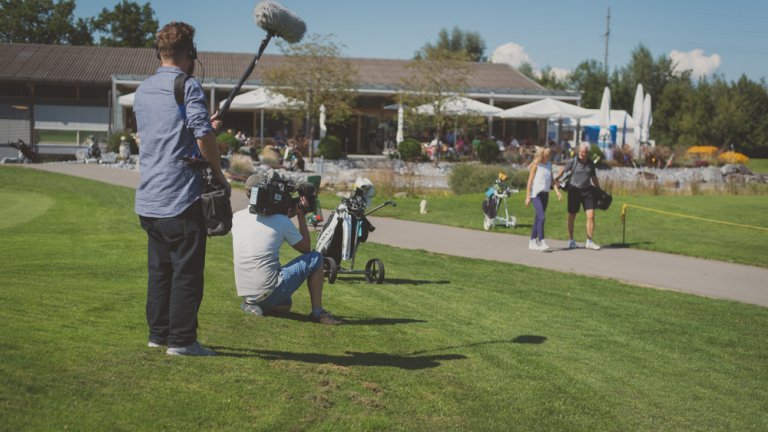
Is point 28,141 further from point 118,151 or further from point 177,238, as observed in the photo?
point 177,238

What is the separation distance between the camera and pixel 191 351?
231 inches

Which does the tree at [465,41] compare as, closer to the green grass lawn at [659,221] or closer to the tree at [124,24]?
the tree at [124,24]

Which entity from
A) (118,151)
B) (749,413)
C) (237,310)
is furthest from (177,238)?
(118,151)

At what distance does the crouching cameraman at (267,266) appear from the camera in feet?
25.6

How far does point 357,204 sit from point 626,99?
70.1 m

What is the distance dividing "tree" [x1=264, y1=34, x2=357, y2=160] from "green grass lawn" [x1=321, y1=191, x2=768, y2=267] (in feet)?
47.2

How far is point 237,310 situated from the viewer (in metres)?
8.09

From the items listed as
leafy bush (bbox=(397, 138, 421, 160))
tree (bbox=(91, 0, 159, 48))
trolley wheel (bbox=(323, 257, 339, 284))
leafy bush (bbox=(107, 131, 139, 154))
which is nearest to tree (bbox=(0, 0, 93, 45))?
tree (bbox=(91, 0, 159, 48))

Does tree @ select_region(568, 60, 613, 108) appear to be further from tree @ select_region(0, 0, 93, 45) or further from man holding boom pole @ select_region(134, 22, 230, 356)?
man holding boom pole @ select_region(134, 22, 230, 356)

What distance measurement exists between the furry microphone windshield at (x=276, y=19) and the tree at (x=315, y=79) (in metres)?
31.9

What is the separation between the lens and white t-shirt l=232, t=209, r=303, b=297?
7.79 metres

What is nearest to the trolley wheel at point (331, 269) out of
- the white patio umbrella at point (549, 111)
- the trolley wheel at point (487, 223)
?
the trolley wheel at point (487, 223)

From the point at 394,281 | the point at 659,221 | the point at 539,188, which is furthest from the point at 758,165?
the point at 394,281

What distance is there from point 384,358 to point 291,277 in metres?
1.46
